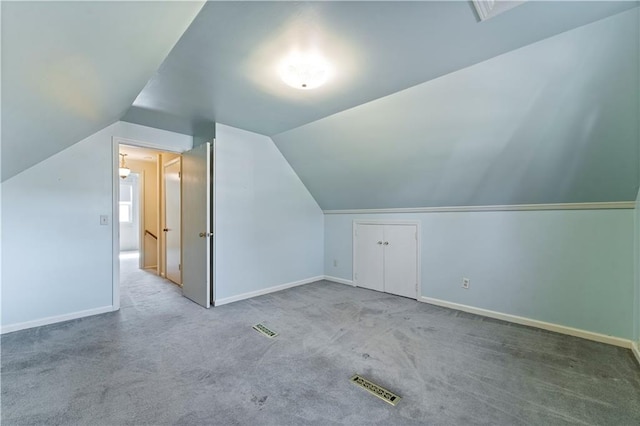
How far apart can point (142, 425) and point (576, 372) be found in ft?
9.15

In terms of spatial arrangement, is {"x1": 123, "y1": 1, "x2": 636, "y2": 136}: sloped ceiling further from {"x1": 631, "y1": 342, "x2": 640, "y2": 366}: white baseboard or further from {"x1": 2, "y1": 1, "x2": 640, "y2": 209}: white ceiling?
{"x1": 631, "y1": 342, "x2": 640, "y2": 366}: white baseboard

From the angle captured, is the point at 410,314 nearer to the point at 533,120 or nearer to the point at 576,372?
the point at 576,372

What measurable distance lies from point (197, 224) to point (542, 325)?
390 centimetres

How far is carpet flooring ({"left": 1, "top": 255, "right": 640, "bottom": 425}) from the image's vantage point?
1544mm

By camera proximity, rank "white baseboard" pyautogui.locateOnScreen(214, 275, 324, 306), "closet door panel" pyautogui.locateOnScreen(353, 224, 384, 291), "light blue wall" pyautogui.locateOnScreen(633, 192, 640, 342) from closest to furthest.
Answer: "light blue wall" pyautogui.locateOnScreen(633, 192, 640, 342) → "white baseboard" pyautogui.locateOnScreen(214, 275, 324, 306) → "closet door panel" pyautogui.locateOnScreen(353, 224, 384, 291)

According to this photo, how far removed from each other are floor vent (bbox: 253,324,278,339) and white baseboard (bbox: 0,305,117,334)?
1.81m

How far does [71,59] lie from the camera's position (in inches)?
52.9

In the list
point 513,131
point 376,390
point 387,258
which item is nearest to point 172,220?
point 387,258

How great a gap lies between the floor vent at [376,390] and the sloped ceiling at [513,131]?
85.9 inches

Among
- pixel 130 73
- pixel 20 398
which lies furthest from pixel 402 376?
pixel 130 73

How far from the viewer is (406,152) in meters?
2.99

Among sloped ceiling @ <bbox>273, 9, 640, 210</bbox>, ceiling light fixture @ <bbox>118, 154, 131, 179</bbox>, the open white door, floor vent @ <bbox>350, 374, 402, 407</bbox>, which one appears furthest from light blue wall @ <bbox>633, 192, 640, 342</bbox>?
ceiling light fixture @ <bbox>118, 154, 131, 179</bbox>

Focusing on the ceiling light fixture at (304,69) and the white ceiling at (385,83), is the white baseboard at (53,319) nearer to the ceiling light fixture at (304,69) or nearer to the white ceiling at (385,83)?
the white ceiling at (385,83)

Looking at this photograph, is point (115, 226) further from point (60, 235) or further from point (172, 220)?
point (172, 220)
